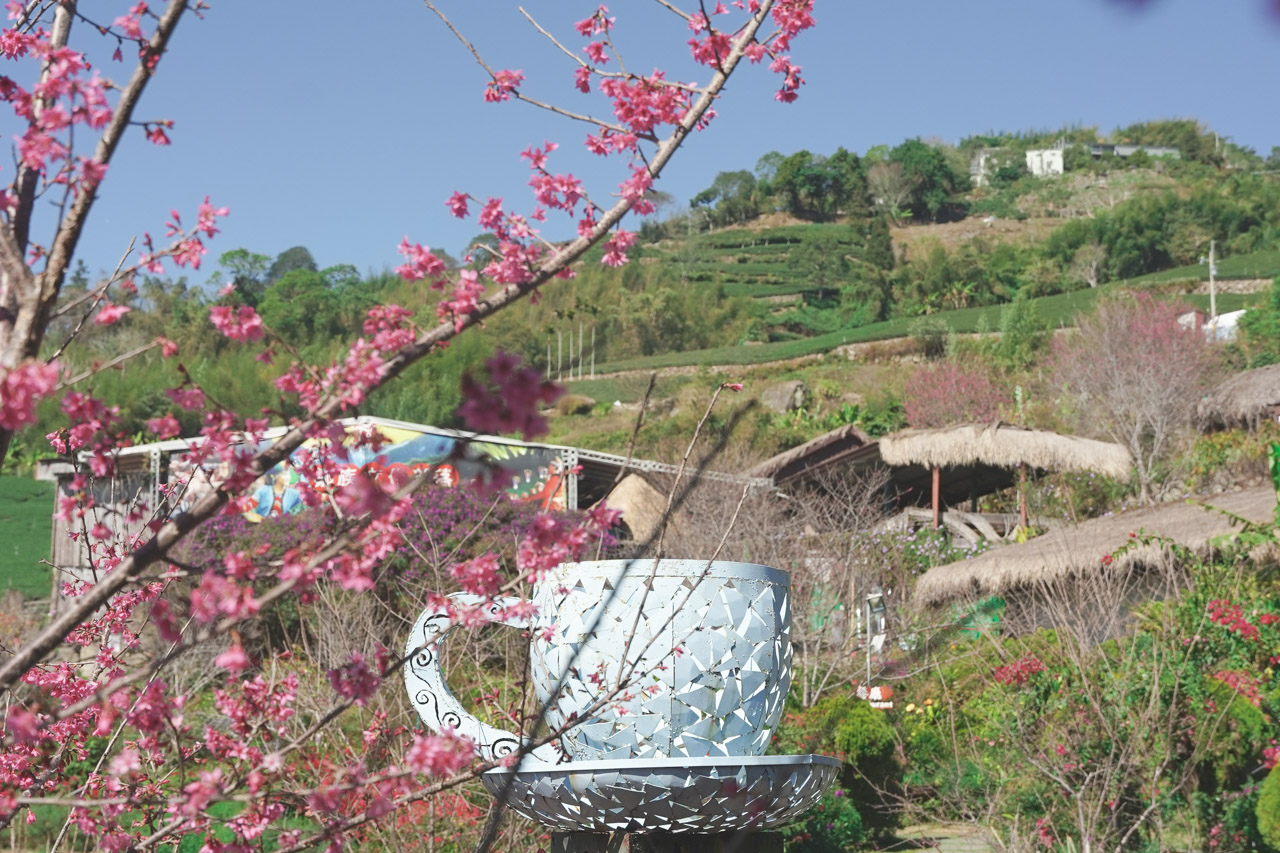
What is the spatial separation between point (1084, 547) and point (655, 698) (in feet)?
27.7

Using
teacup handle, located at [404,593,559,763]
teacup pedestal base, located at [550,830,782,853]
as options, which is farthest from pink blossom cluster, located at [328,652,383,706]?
teacup pedestal base, located at [550,830,782,853]

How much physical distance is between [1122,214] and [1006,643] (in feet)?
194

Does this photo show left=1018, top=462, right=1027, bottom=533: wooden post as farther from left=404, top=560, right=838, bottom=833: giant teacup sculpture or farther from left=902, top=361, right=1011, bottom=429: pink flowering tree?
left=404, top=560, right=838, bottom=833: giant teacup sculpture

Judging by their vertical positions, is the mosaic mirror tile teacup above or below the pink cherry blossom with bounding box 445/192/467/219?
below

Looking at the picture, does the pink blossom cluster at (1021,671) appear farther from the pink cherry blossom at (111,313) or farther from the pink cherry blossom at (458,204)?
the pink cherry blossom at (111,313)

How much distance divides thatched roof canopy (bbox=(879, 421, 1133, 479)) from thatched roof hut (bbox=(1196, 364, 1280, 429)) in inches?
148

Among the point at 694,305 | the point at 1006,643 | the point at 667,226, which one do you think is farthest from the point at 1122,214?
the point at 1006,643

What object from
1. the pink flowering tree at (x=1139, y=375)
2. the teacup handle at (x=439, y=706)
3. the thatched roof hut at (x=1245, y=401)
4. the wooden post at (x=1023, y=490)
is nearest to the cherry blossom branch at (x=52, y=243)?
the teacup handle at (x=439, y=706)

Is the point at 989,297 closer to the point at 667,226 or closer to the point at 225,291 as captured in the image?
the point at 667,226

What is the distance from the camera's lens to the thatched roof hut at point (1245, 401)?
56.5 ft

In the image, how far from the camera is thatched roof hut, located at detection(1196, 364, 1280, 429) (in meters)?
17.2

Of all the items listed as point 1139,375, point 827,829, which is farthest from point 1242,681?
point 1139,375

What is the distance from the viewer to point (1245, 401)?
693 inches

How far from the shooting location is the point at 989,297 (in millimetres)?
55438
